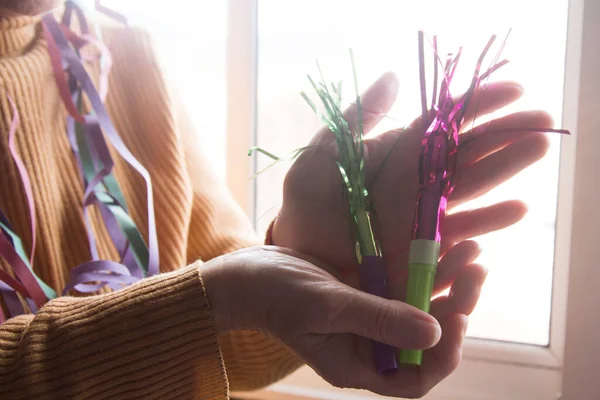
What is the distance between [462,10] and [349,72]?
19 cm

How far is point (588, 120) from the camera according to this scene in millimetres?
Result: 641

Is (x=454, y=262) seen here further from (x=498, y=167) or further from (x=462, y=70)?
(x=462, y=70)

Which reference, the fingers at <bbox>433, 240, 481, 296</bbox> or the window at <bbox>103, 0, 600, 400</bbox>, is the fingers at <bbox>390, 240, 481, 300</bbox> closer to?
the fingers at <bbox>433, 240, 481, 296</bbox>

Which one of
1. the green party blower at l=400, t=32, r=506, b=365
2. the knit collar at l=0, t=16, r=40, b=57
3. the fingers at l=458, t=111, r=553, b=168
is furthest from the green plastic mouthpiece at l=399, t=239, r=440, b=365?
the knit collar at l=0, t=16, r=40, b=57

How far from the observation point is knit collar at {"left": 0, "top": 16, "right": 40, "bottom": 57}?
24.6 inches

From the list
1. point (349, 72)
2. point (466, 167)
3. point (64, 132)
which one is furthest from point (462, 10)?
point (64, 132)

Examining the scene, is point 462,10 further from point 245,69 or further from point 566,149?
point 245,69

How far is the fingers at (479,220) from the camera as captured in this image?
0.50 meters

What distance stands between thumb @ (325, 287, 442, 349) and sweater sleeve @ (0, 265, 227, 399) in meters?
0.12

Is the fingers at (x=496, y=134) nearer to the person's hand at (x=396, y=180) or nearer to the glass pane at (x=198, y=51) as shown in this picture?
the person's hand at (x=396, y=180)

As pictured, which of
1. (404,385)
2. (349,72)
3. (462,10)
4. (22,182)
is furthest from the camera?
(349,72)

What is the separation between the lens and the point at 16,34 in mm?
642

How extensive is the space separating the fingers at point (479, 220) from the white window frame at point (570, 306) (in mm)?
213

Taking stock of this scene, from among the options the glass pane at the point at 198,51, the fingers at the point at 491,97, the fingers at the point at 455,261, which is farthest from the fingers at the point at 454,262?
the glass pane at the point at 198,51
